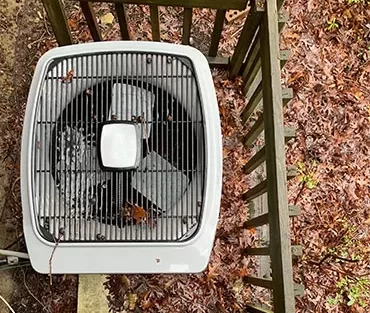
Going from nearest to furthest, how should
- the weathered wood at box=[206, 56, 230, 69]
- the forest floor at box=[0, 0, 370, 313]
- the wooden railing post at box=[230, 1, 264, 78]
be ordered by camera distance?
the wooden railing post at box=[230, 1, 264, 78], the forest floor at box=[0, 0, 370, 313], the weathered wood at box=[206, 56, 230, 69]

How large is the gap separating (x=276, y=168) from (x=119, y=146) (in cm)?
68

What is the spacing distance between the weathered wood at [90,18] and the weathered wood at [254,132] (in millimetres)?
961

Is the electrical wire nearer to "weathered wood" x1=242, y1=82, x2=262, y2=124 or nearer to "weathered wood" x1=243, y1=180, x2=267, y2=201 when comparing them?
"weathered wood" x1=243, y1=180, x2=267, y2=201

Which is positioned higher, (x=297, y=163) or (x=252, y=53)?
(x=252, y=53)

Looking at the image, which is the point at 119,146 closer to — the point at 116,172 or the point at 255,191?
the point at 116,172

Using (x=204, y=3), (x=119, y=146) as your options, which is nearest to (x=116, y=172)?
(x=119, y=146)

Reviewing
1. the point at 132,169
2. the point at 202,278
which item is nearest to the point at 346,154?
the point at 202,278

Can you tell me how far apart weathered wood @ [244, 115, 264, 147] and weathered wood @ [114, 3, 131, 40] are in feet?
2.75

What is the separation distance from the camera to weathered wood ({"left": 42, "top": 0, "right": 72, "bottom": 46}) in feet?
9.48

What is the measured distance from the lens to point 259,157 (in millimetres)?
3062

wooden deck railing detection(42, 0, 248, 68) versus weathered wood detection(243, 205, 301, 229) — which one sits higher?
wooden deck railing detection(42, 0, 248, 68)

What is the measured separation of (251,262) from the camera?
133 inches

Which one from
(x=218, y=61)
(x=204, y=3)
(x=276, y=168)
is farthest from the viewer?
(x=218, y=61)

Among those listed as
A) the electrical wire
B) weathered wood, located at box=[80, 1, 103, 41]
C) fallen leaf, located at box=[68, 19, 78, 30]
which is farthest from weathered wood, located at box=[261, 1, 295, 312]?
the electrical wire
